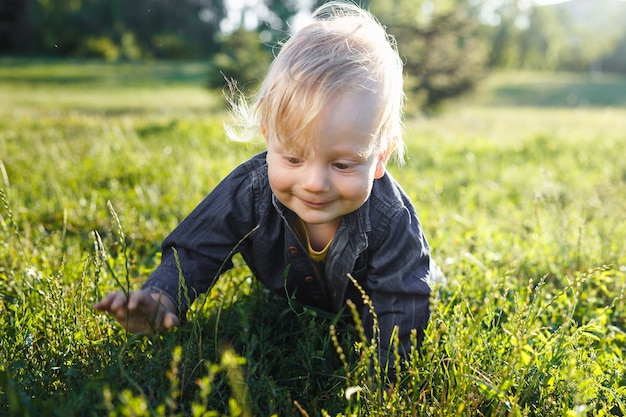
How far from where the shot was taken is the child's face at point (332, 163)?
2.04 m

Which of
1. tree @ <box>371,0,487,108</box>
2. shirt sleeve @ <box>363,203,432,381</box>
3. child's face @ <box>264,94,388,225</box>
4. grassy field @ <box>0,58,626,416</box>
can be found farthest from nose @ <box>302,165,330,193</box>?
tree @ <box>371,0,487,108</box>

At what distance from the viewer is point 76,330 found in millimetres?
2059

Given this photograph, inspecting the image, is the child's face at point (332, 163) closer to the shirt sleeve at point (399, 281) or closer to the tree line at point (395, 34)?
the shirt sleeve at point (399, 281)

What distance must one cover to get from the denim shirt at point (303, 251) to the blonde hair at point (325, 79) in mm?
275

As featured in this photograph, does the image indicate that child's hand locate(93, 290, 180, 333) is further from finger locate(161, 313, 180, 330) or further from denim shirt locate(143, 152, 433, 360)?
denim shirt locate(143, 152, 433, 360)

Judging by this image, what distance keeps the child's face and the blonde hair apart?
36 millimetres

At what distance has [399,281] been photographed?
2293mm

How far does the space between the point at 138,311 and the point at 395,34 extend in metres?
16.7

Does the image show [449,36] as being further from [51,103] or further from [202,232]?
[202,232]

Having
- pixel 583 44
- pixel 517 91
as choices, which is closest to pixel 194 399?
pixel 517 91

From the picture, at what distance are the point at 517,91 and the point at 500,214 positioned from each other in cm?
2956

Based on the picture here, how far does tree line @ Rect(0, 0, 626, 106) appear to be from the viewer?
17359mm

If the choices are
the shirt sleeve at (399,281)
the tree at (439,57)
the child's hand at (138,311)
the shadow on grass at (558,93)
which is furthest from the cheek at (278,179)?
the shadow on grass at (558,93)

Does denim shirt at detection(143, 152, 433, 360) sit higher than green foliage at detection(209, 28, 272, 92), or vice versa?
denim shirt at detection(143, 152, 433, 360)
